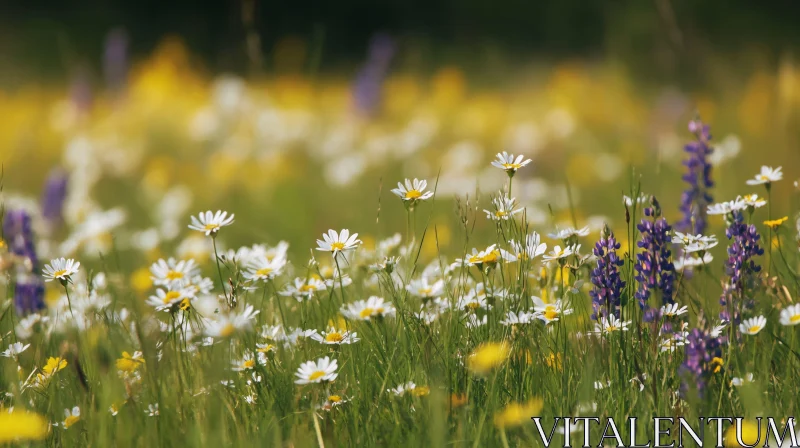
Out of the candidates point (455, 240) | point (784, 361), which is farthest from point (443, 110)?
point (784, 361)

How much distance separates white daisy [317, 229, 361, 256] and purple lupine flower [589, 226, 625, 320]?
462 millimetres

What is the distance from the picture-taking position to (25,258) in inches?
81.5

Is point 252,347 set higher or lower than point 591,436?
higher

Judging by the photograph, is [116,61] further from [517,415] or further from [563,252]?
[517,415]

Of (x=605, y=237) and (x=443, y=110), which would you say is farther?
(x=443, y=110)

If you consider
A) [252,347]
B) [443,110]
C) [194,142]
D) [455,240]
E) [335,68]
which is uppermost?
[335,68]

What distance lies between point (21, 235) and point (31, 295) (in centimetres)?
37

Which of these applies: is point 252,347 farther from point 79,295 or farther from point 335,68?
point 335,68

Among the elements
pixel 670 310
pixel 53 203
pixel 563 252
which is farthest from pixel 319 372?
pixel 53 203

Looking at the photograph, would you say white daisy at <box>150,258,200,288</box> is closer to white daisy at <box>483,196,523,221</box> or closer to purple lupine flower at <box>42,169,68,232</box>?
white daisy at <box>483,196,523,221</box>

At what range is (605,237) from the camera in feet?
4.85

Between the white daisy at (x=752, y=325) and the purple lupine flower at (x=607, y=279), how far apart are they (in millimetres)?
223

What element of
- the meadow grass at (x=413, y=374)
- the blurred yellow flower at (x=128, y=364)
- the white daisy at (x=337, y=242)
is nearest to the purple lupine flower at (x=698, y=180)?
the meadow grass at (x=413, y=374)

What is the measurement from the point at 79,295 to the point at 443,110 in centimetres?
617
